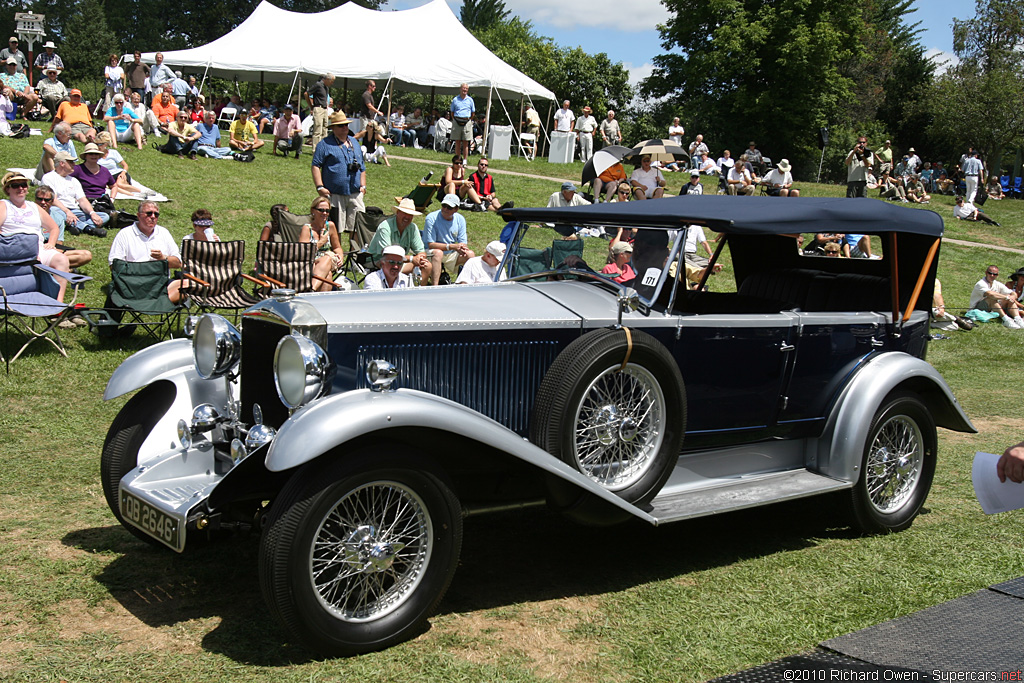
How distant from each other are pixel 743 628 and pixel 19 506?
4.01 m

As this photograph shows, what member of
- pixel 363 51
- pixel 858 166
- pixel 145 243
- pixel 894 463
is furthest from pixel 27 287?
pixel 858 166

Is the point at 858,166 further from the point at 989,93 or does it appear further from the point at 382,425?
the point at 382,425

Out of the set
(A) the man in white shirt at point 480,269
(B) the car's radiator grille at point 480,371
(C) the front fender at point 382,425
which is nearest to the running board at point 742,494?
(C) the front fender at point 382,425

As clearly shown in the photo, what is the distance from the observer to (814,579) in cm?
479

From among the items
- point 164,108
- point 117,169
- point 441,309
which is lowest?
point 441,309

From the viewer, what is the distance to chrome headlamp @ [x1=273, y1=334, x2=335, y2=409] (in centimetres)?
384

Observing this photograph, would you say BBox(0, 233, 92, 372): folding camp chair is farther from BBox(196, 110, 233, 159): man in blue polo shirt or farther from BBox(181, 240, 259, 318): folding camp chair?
BBox(196, 110, 233, 159): man in blue polo shirt

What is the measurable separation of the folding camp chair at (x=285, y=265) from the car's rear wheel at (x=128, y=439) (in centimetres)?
489

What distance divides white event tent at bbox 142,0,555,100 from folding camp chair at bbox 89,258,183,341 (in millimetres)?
15902

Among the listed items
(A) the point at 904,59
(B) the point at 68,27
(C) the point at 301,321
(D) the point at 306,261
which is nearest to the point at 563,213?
(C) the point at 301,321

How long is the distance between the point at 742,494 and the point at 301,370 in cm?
256

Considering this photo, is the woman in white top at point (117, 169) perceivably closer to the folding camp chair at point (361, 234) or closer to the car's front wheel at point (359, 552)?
the folding camp chair at point (361, 234)

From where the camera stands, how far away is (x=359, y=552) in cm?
370

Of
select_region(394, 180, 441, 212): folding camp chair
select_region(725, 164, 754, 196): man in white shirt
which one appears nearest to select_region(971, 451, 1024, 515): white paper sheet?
select_region(394, 180, 441, 212): folding camp chair
